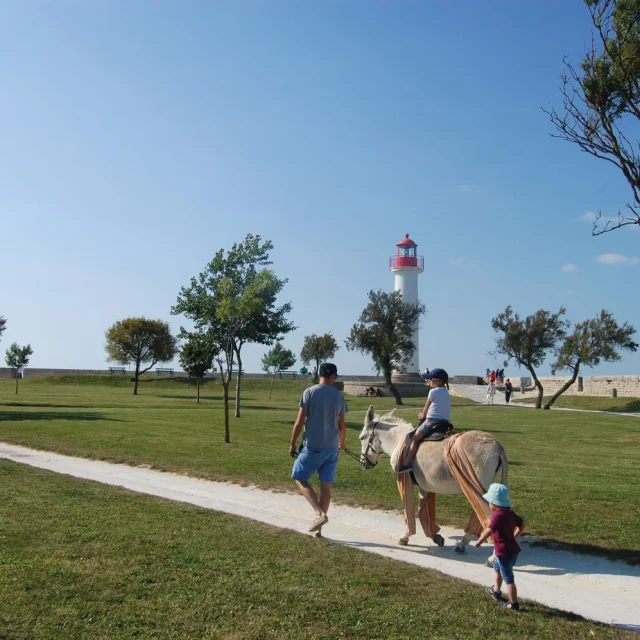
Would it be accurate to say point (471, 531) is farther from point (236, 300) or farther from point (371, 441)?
point (236, 300)

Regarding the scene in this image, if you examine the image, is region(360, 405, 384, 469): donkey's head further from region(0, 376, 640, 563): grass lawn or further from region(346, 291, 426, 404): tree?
region(346, 291, 426, 404): tree

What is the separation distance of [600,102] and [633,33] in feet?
3.17

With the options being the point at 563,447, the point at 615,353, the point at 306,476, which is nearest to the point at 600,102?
the point at 306,476

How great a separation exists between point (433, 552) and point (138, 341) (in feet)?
200

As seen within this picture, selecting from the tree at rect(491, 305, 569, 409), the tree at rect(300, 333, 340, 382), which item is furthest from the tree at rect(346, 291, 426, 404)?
the tree at rect(300, 333, 340, 382)

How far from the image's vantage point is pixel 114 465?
15.2 metres

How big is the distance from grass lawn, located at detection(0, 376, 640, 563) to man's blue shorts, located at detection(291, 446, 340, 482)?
7.93ft

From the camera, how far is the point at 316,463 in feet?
28.4

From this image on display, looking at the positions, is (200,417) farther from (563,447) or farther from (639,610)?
(639,610)

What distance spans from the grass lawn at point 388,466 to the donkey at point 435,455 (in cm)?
170

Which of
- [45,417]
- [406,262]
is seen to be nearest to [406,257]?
[406,262]

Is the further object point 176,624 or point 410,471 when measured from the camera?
point 410,471

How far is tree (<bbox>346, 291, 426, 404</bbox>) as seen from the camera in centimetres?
5391

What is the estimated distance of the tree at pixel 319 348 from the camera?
86000 millimetres
